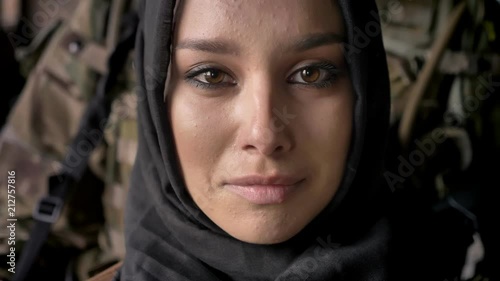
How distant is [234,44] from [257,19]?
4 centimetres

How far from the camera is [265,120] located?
1.98 feet

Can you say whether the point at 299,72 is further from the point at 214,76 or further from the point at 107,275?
the point at 107,275

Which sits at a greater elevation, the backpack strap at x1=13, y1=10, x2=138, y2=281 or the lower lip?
the lower lip

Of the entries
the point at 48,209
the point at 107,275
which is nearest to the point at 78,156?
the point at 48,209

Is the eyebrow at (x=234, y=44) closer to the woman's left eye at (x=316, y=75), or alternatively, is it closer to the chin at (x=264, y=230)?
the woman's left eye at (x=316, y=75)

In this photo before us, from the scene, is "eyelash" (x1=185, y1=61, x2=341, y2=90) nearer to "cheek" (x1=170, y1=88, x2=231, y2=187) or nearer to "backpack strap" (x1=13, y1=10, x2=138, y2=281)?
"cheek" (x1=170, y1=88, x2=231, y2=187)

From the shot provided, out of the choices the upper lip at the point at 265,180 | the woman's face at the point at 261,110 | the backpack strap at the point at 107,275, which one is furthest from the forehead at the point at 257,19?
the backpack strap at the point at 107,275

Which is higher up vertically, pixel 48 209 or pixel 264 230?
pixel 264 230

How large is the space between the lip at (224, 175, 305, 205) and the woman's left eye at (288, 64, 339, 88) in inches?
4.8

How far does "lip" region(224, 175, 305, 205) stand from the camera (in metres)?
0.62

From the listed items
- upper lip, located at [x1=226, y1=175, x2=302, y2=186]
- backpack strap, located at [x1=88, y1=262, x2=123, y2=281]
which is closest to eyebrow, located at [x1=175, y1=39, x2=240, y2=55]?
upper lip, located at [x1=226, y1=175, x2=302, y2=186]

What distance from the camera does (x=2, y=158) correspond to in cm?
115

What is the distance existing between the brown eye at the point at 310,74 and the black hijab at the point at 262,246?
49mm

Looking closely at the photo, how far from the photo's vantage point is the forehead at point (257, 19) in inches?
24.0
